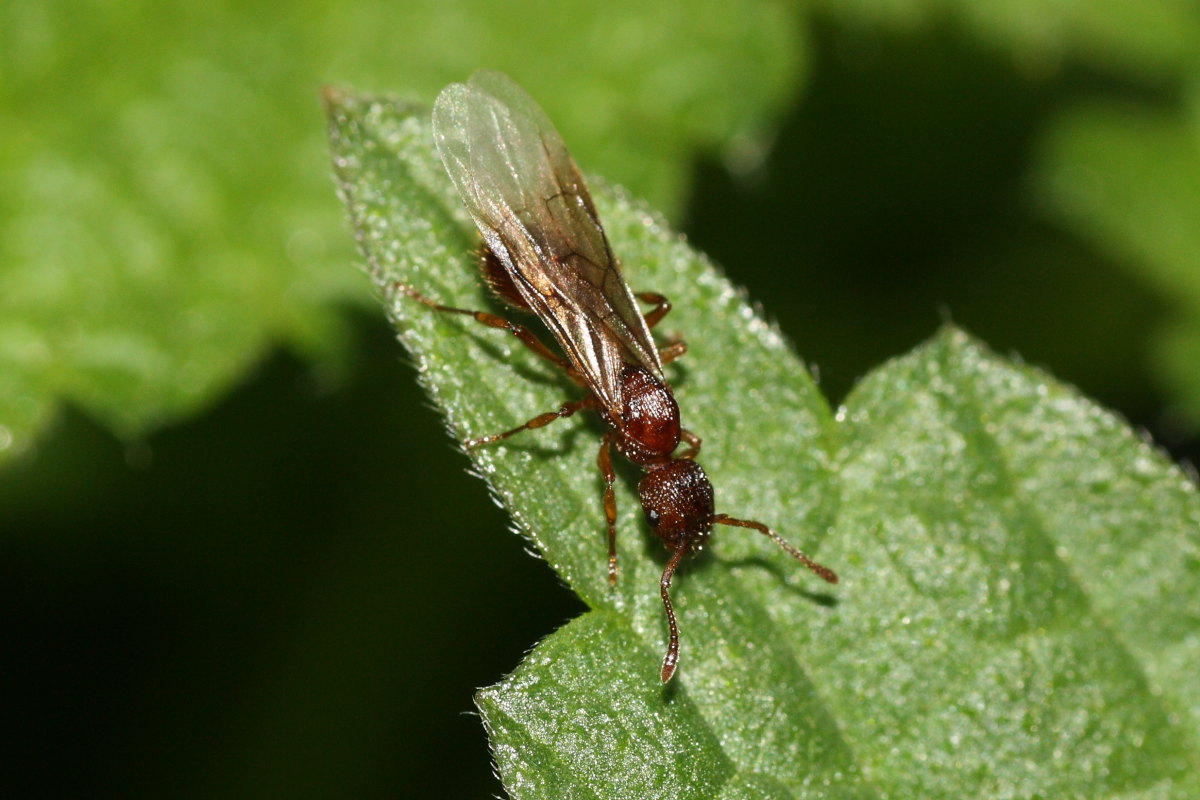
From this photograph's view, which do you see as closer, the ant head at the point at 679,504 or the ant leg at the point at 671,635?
the ant leg at the point at 671,635

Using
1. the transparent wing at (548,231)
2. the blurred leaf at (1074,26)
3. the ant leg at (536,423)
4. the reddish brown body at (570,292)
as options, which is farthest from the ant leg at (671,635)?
the blurred leaf at (1074,26)

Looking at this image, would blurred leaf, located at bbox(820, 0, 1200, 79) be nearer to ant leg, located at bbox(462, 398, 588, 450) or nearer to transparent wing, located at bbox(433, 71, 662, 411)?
transparent wing, located at bbox(433, 71, 662, 411)

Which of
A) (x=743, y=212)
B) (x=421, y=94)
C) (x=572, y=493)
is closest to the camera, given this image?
(x=572, y=493)

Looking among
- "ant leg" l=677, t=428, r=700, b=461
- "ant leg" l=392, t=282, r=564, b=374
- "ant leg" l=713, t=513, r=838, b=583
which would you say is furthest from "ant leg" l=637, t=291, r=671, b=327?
"ant leg" l=713, t=513, r=838, b=583

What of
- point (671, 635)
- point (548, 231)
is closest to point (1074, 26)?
point (548, 231)

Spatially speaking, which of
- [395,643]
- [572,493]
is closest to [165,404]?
[395,643]

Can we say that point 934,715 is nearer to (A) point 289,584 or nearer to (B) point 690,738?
(B) point 690,738

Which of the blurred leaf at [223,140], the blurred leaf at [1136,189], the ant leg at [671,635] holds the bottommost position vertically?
the ant leg at [671,635]

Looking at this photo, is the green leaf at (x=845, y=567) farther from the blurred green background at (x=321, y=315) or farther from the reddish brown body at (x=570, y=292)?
the blurred green background at (x=321, y=315)

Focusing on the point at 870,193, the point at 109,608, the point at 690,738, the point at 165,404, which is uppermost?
the point at 870,193
